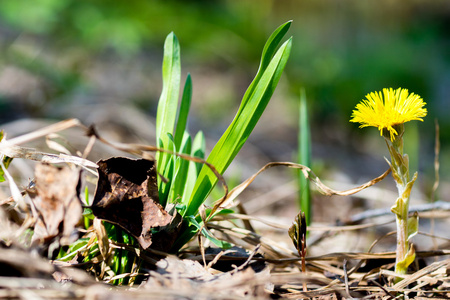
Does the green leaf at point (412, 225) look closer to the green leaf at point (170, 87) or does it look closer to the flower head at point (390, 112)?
the flower head at point (390, 112)

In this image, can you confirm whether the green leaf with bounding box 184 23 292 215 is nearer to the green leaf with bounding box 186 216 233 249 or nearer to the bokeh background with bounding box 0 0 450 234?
the green leaf with bounding box 186 216 233 249

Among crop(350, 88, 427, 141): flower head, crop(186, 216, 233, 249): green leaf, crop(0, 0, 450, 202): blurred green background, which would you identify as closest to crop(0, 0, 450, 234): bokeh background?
crop(0, 0, 450, 202): blurred green background

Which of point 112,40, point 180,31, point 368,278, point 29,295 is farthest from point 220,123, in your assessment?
point 29,295

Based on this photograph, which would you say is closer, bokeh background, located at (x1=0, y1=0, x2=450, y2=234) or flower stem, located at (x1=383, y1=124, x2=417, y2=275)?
flower stem, located at (x1=383, y1=124, x2=417, y2=275)

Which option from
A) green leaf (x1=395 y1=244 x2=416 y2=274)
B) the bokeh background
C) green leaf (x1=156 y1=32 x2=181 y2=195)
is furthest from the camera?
the bokeh background

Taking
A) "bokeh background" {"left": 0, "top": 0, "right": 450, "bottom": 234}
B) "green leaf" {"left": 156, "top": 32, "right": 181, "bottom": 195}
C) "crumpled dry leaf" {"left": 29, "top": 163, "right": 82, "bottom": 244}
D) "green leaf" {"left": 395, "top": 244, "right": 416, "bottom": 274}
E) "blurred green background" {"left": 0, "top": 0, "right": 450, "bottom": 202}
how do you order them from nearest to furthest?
1. "crumpled dry leaf" {"left": 29, "top": 163, "right": 82, "bottom": 244}
2. "green leaf" {"left": 395, "top": 244, "right": 416, "bottom": 274}
3. "green leaf" {"left": 156, "top": 32, "right": 181, "bottom": 195}
4. "bokeh background" {"left": 0, "top": 0, "right": 450, "bottom": 234}
5. "blurred green background" {"left": 0, "top": 0, "right": 450, "bottom": 202}

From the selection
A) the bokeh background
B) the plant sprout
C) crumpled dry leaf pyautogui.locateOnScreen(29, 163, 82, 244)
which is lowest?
crumpled dry leaf pyautogui.locateOnScreen(29, 163, 82, 244)

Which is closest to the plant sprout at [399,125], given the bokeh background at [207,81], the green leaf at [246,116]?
the green leaf at [246,116]
